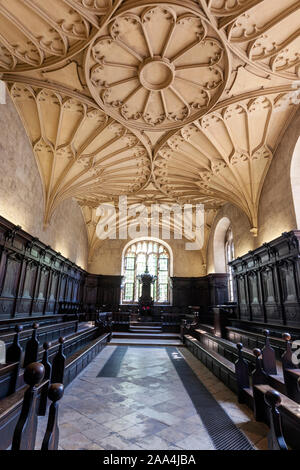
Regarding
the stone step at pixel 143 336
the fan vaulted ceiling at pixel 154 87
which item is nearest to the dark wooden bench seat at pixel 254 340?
the fan vaulted ceiling at pixel 154 87

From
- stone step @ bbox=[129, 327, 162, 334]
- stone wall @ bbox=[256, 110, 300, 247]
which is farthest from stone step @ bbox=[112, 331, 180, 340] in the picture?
stone wall @ bbox=[256, 110, 300, 247]

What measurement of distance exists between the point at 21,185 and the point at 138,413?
7.27m

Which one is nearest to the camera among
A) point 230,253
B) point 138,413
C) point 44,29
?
point 138,413

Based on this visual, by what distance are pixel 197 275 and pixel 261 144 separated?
10.8 metres

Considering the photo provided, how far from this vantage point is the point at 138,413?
3.47 meters

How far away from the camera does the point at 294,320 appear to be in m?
6.45

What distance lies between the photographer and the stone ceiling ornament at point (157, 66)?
535 centimetres

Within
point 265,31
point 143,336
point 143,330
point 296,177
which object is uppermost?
point 265,31

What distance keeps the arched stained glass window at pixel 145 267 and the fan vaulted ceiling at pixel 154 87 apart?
8.50 m

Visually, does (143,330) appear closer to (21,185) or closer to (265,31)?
(21,185)

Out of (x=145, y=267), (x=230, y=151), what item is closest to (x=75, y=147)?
(x=230, y=151)

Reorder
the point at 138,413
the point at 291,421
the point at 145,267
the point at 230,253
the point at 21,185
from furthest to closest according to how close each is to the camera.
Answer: the point at 145,267 < the point at 230,253 < the point at 21,185 < the point at 138,413 < the point at 291,421

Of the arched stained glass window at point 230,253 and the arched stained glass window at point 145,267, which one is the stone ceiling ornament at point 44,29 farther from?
the arched stained glass window at point 145,267

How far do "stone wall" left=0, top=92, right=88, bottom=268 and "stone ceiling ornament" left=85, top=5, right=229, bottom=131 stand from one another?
2.71 meters
